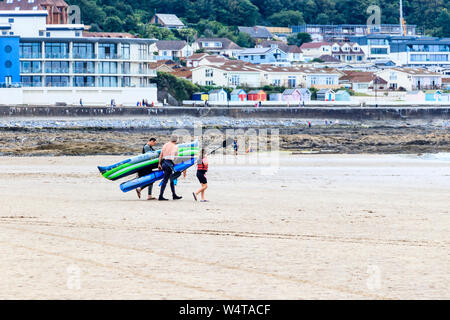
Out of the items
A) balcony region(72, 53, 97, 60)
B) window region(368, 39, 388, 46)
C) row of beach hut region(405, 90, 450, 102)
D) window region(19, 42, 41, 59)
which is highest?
window region(368, 39, 388, 46)

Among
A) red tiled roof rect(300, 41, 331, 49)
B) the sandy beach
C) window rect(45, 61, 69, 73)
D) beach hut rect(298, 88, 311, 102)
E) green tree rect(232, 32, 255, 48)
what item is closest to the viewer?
the sandy beach

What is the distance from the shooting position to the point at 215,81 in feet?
270

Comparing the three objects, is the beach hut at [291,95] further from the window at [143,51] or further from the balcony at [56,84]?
the balcony at [56,84]

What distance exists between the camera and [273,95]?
78938 millimetres

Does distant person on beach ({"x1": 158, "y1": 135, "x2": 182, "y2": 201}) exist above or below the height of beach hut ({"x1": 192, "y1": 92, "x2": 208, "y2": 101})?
below

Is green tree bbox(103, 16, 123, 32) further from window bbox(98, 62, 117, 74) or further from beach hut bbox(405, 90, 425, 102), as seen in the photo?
beach hut bbox(405, 90, 425, 102)

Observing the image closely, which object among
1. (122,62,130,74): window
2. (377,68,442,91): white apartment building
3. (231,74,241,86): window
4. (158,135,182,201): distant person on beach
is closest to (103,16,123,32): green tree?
(231,74,241,86): window

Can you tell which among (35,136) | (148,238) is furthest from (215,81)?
(148,238)

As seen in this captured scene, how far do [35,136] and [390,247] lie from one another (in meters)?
33.5

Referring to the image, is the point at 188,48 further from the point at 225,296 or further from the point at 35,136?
the point at 225,296

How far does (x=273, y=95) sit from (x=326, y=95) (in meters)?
5.79

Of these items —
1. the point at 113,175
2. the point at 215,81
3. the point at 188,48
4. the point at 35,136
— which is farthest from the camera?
the point at 188,48

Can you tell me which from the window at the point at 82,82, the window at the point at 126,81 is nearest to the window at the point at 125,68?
the window at the point at 126,81

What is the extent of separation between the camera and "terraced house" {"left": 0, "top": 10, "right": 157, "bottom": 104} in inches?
2437
